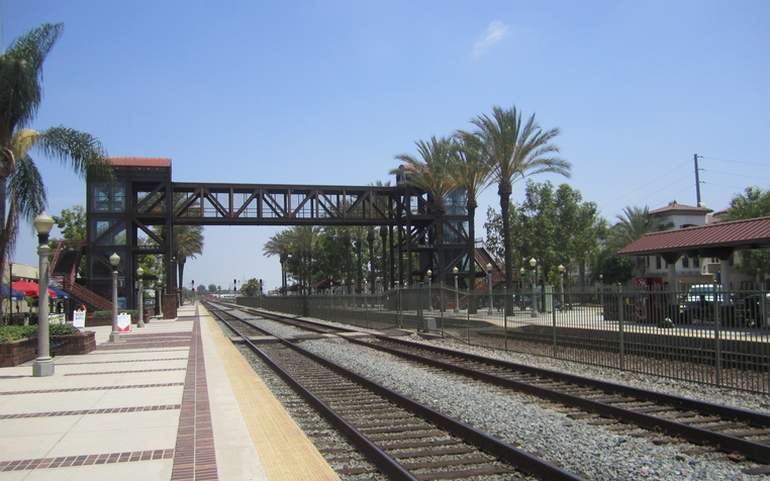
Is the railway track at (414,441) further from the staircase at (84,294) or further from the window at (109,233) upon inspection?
the window at (109,233)

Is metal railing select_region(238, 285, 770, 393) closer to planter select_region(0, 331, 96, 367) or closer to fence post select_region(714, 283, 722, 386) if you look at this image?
fence post select_region(714, 283, 722, 386)

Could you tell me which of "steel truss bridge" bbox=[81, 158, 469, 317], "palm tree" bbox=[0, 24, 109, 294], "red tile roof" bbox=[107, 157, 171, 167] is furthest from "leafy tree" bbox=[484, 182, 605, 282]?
"palm tree" bbox=[0, 24, 109, 294]

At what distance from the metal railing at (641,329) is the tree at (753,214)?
1402 inches

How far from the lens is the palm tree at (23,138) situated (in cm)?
2036

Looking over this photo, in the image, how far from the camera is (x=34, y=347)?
19578 mm

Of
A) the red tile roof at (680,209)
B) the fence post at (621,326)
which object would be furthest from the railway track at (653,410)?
the red tile roof at (680,209)

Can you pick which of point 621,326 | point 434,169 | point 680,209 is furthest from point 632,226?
point 621,326

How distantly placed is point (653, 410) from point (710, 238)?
1814 centimetres

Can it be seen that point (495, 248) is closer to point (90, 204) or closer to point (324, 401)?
point (90, 204)

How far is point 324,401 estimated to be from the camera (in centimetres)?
1247

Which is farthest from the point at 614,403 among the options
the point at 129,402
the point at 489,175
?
the point at 489,175

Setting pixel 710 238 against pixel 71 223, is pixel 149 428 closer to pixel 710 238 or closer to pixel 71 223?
pixel 710 238

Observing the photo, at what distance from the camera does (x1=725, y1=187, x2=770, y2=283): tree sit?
51.3m

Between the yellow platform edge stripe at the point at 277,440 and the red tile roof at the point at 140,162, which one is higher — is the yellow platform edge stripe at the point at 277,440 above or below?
below
